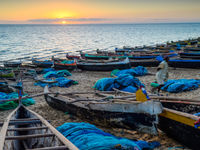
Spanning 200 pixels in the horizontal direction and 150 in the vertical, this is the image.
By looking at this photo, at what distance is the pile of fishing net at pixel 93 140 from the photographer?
4.07 metres

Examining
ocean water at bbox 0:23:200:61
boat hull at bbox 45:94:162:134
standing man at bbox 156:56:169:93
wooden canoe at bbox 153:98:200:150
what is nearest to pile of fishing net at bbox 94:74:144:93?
standing man at bbox 156:56:169:93

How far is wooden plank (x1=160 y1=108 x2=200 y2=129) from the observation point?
4570 mm

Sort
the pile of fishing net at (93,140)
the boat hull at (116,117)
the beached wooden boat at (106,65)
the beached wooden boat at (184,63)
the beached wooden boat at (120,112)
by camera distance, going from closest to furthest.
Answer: the pile of fishing net at (93,140)
the beached wooden boat at (120,112)
the boat hull at (116,117)
the beached wooden boat at (184,63)
the beached wooden boat at (106,65)

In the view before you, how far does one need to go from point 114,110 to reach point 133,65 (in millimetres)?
14362

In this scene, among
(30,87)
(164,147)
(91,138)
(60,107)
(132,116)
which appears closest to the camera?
(91,138)

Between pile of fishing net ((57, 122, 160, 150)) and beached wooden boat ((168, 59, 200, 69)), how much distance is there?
14163 millimetres

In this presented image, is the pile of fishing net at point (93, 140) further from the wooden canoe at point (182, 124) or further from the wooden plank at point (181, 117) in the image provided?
the wooden plank at point (181, 117)

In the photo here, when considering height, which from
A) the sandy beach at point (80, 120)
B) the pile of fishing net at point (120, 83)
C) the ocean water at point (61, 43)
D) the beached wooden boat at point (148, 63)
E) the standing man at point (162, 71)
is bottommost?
the sandy beach at point (80, 120)

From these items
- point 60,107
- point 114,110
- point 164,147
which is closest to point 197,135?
point 164,147

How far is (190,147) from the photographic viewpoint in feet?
15.9

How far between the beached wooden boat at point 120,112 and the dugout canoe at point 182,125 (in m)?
0.38

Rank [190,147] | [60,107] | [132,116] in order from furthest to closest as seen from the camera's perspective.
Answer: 1. [60,107]
2. [132,116]
3. [190,147]

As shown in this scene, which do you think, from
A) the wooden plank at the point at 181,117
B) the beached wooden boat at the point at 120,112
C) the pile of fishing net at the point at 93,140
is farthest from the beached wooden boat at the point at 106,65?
the pile of fishing net at the point at 93,140

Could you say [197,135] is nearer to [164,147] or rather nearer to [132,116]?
[164,147]
